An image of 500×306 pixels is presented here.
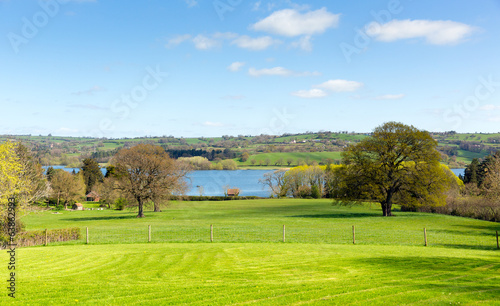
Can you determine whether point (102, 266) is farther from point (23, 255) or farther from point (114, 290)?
point (23, 255)

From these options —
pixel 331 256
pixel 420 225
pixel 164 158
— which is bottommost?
pixel 420 225

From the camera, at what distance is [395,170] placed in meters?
52.1

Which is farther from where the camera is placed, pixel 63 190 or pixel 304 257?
pixel 63 190

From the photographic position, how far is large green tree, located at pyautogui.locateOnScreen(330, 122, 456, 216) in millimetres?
50322

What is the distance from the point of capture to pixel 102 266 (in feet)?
56.2

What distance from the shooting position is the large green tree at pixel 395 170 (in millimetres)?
50322

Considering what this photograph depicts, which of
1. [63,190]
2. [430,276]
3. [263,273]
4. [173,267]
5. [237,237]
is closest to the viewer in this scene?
[430,276]

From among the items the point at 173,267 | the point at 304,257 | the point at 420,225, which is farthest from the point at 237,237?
the point at 420,225

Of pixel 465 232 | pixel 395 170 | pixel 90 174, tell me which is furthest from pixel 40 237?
pixel 90 174

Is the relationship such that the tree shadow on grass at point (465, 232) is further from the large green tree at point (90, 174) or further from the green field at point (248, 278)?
the large green tree at point (90, 174)

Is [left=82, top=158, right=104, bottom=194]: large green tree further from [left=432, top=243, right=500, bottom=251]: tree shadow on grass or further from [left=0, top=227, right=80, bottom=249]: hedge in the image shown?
[left=432, top=243, right=500, bottom=251]: tree shadow on grass

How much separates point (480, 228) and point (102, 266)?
4179 centimetres

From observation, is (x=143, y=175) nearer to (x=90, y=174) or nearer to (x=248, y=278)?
(x=248, y=278)

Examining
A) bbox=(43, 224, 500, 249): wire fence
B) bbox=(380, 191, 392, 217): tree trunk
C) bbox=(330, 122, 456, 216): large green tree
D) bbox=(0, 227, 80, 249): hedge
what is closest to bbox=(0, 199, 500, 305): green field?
bbox=(43, 224, 500, 249): wire fence
